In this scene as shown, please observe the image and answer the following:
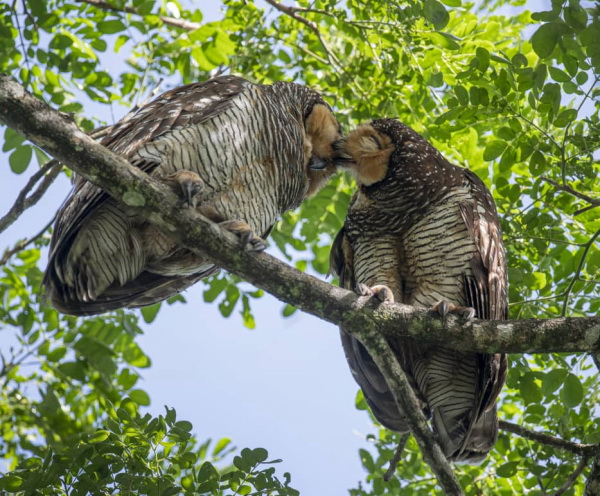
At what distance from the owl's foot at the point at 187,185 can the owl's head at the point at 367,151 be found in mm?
1382

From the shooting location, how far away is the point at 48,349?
5535 millimetres

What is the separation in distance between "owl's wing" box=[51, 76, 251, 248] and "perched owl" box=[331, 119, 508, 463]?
1.01 meters

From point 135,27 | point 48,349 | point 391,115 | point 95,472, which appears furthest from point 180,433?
point 135,27

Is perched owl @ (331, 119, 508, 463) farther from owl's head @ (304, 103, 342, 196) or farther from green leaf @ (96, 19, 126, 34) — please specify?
green leaf @ (96, 19, 126, 34)

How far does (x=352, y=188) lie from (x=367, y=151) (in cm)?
139

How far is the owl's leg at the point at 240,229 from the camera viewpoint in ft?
11.4

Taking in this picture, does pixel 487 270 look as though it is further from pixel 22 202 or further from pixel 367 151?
pixel 22 202

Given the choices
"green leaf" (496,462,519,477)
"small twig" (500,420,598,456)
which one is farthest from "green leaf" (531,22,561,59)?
"green leaf" (496,462,519,477)

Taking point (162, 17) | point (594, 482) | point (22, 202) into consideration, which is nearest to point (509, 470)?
point (594, 482)

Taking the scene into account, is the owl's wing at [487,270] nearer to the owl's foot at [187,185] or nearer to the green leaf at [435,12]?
the green leaf at [435,12]

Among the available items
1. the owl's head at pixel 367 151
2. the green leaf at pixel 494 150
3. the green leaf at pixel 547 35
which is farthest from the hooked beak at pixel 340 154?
the green leaf at pixel 547 35

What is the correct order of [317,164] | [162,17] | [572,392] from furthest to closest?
1. [162,17]
2. [317,164]
3. [572,392]

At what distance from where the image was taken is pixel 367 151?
4.57m

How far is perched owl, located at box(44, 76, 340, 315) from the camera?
375 cm
